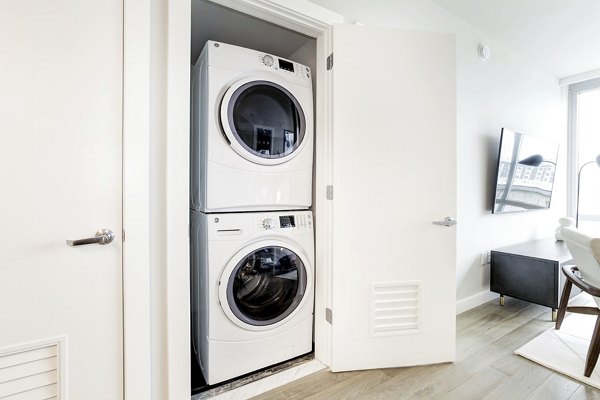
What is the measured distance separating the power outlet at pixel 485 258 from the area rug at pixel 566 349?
2.16 ft

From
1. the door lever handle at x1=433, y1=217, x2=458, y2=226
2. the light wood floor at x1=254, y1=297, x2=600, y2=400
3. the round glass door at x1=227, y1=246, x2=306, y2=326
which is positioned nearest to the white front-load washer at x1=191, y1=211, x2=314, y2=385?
the round glass door at x1=227, y1=246, x2=306, y2=326

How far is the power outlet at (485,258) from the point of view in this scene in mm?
2621

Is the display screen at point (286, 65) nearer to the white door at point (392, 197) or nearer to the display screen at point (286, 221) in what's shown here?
the white door at point (392, 197)

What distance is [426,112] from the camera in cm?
168

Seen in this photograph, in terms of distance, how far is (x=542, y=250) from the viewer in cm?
267

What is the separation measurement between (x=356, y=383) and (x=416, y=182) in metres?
1.18

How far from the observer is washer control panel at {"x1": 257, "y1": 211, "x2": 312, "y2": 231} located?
62.9 inches

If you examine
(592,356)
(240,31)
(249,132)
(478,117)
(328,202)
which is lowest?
(592,356)

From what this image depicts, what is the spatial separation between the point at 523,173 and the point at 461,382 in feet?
7.64

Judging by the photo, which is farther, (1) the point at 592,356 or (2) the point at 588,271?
(2) the point at 588,271
